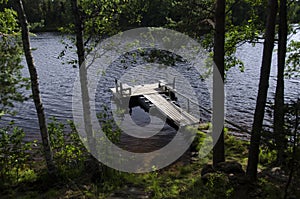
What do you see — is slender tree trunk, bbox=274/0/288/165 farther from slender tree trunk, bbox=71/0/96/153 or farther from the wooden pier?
the wooden pier

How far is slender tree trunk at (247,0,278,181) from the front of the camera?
6328 millimetres

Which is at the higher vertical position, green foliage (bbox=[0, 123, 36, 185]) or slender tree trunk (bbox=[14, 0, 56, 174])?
slender tree trunk (bbox=[14, 0, 56, 174])

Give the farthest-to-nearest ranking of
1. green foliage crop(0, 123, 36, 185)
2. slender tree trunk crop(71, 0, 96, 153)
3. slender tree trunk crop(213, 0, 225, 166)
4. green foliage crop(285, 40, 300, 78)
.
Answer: green foliage crop(285, 40, 300, 78) < green foliage crop(0, 123, 36, 185) < slender tree trunk crop(71, 0, 96, 153) < slender tree trunk crop(213, 0, 225, 166)

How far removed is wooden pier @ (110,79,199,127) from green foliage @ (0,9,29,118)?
9.03 m

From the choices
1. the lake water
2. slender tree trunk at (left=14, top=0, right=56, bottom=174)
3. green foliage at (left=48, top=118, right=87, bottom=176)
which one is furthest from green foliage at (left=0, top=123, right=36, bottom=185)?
the lake water

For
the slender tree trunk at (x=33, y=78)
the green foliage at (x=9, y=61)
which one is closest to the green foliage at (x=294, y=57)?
the slender tree trunk at (x=33, y=78)

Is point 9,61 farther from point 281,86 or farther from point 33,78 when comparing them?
point 281,86

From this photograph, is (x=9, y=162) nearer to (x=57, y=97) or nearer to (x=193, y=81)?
(x=57, y=97)

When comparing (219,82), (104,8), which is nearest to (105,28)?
(104,8)

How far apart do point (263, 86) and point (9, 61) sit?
5920mm

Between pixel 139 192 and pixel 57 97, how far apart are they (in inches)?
578

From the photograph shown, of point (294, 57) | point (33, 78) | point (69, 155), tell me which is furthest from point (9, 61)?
point (294, 57)

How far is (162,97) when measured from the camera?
62.7ft

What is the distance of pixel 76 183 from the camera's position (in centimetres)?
763
